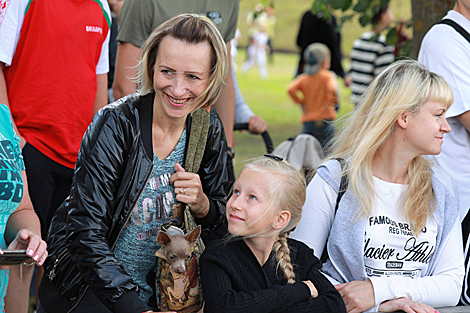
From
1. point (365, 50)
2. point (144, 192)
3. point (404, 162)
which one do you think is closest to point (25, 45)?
point (144, 192)

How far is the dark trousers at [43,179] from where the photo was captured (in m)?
2.72

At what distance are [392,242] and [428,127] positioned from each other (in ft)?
1.62

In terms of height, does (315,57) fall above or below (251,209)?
above

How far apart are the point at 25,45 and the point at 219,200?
1.29 metres

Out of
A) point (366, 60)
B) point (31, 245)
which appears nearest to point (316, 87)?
point (366, 60)

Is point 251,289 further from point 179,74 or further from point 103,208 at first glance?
point 179,74

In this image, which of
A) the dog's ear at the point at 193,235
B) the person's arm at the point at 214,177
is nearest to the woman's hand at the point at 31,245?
the dog's ear at the point at 193,235

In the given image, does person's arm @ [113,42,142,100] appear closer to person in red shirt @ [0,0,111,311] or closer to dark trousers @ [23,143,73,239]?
person in red shirt @ [0,0,111,311]

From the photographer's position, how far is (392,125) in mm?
2295

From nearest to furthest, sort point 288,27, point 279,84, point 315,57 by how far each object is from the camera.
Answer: point 315,57
point 279,84
point 288,27

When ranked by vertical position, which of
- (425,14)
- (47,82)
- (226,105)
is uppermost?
(425,14)

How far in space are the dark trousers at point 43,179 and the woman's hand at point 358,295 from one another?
1.51 metres

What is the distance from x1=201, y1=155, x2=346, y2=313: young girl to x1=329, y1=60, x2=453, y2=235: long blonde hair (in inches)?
11.8

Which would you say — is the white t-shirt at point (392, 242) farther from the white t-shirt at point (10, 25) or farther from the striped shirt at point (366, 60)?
the striped shirt at point (366, 60)
